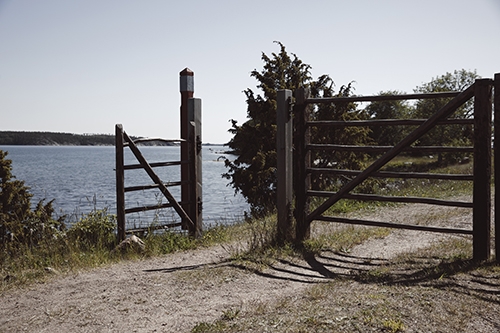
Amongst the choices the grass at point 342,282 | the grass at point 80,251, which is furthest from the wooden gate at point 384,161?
the grass at point 80,251

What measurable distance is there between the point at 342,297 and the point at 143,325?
2.01 m

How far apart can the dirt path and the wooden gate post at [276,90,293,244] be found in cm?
91

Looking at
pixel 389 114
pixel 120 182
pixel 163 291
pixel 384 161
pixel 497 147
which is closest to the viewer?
pixel 163 291

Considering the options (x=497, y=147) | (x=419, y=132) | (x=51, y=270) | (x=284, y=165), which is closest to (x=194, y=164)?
(x=284, y=165)

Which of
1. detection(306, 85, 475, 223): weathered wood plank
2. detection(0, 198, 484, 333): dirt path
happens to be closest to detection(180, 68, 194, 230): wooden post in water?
detection(0, 198, 484, 333): dirt path

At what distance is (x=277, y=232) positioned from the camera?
8.14 metres

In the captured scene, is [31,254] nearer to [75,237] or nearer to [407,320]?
[75,237]

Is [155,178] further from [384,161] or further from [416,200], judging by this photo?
[416,200]

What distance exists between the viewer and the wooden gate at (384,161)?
6.51 metres

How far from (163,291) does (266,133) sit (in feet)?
33.0

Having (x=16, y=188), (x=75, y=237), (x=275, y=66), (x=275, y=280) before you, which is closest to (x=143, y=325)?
(x=275, y=280)

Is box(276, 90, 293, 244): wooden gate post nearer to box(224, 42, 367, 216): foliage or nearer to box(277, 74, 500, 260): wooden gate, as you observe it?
box(277, 74, 500, 260): wooden gate

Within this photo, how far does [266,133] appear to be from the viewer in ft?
50.7

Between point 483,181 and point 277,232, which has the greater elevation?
point 483,181
